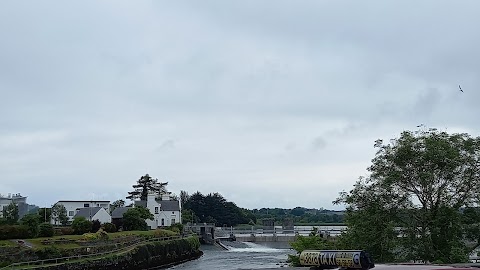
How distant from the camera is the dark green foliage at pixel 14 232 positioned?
46.9m

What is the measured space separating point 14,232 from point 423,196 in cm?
3661

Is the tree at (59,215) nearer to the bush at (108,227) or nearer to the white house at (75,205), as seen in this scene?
the white house at (75,205)

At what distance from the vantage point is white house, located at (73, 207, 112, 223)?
8153cm

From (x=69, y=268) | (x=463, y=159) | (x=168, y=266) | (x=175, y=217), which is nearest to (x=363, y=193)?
(x=463, y=159)

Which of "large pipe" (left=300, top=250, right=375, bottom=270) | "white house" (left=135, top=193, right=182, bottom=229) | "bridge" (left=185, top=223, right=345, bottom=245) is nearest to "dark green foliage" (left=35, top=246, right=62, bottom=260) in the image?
"large pipe" (left=300, top=250, right=375, bottom=270)

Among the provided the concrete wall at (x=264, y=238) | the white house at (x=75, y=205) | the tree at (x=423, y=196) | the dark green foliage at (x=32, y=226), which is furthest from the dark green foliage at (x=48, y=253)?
the concrete wall at (x=264, y=238)

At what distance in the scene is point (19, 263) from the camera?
40.6 m

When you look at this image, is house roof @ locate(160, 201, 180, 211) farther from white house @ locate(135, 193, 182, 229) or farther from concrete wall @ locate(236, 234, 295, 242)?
concrete wall @ locate(236, 234, 295, 242)

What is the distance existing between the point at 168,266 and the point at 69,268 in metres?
20.2

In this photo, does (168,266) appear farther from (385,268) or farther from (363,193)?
(385,268)

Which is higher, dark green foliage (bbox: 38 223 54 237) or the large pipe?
the large pipe

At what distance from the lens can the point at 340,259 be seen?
6312 millimetres

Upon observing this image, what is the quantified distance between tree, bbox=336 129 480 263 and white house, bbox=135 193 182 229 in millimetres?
72451

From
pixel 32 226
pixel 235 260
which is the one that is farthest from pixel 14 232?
pixel 235 260
